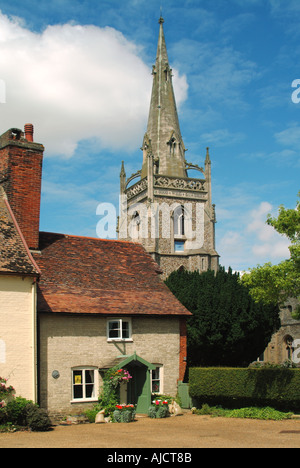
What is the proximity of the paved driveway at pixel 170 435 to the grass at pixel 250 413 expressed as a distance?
2.89 feet

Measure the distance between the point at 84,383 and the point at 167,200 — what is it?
30.4 metres

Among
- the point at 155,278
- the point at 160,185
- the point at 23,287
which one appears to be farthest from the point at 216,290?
the point at 160,185

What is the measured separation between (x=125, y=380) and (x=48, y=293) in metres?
4.94

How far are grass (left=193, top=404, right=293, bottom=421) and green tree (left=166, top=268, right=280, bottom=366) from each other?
22.7ft

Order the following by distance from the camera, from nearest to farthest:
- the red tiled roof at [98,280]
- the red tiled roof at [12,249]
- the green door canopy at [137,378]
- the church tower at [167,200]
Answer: the red tiled roof at [12,249]
the green door canopy at [137,378]
the red tiled roof at [98,280]
the church tower at [167,200]

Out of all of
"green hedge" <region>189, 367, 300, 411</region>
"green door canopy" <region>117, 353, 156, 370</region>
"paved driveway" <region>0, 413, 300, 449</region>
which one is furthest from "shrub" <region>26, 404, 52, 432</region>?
"green hedge" <region>189, 367, 300, 411</region>

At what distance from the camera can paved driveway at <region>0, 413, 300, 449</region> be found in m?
15.8

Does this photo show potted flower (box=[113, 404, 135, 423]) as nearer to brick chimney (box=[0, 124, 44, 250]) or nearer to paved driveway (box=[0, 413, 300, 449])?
paved driveway (box=[0, 413, 300, 449])

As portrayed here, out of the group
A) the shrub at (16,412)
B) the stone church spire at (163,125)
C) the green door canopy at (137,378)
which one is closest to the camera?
the shrub at (16,412)

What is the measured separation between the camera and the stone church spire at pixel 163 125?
55344mm

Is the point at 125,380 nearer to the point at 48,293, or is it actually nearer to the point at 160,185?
the point at 48,293

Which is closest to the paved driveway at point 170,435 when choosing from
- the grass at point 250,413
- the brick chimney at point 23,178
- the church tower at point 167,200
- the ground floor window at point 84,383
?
the grass at point 250,413

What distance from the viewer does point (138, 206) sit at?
176ft

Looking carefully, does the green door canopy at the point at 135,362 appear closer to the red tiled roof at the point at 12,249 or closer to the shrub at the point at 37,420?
the shrub at the point at 37,420
